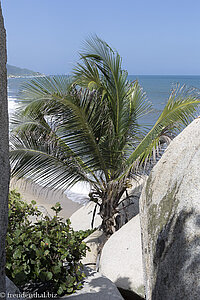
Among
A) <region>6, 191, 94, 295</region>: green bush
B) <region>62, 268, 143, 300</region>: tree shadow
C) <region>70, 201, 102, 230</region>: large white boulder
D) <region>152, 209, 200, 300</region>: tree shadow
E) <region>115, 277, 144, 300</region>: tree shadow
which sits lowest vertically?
<region>70, 201, 102, 230</region>: large white boulder

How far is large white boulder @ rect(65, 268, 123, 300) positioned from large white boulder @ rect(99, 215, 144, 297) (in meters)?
0.84

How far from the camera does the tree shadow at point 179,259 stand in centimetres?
183

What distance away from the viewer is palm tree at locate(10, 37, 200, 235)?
4934 millimetres

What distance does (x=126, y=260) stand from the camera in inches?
170

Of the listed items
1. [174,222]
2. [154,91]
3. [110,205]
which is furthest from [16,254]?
[154,91]

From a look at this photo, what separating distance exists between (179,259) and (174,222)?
0.88ft

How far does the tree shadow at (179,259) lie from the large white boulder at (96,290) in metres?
0.83

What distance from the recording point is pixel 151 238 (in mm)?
2549

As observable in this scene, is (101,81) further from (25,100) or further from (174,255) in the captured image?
(174,255)

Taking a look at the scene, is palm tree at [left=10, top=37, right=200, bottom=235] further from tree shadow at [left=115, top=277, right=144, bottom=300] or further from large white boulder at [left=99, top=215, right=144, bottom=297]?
tree shadow at [left=115, top=277, right=144, bottom=300]

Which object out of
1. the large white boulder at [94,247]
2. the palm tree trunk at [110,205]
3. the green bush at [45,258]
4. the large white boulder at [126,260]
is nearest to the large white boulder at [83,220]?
the large white boulder at [94,247]

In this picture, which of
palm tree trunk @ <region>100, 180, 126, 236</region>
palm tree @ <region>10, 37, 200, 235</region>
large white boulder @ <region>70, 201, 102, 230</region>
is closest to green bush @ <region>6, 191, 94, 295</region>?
palm tree @ <region>10, 37, 200, 235</region>

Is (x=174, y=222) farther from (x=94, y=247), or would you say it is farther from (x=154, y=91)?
(x=154, y=91)

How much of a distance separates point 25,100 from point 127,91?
77.3 inches
